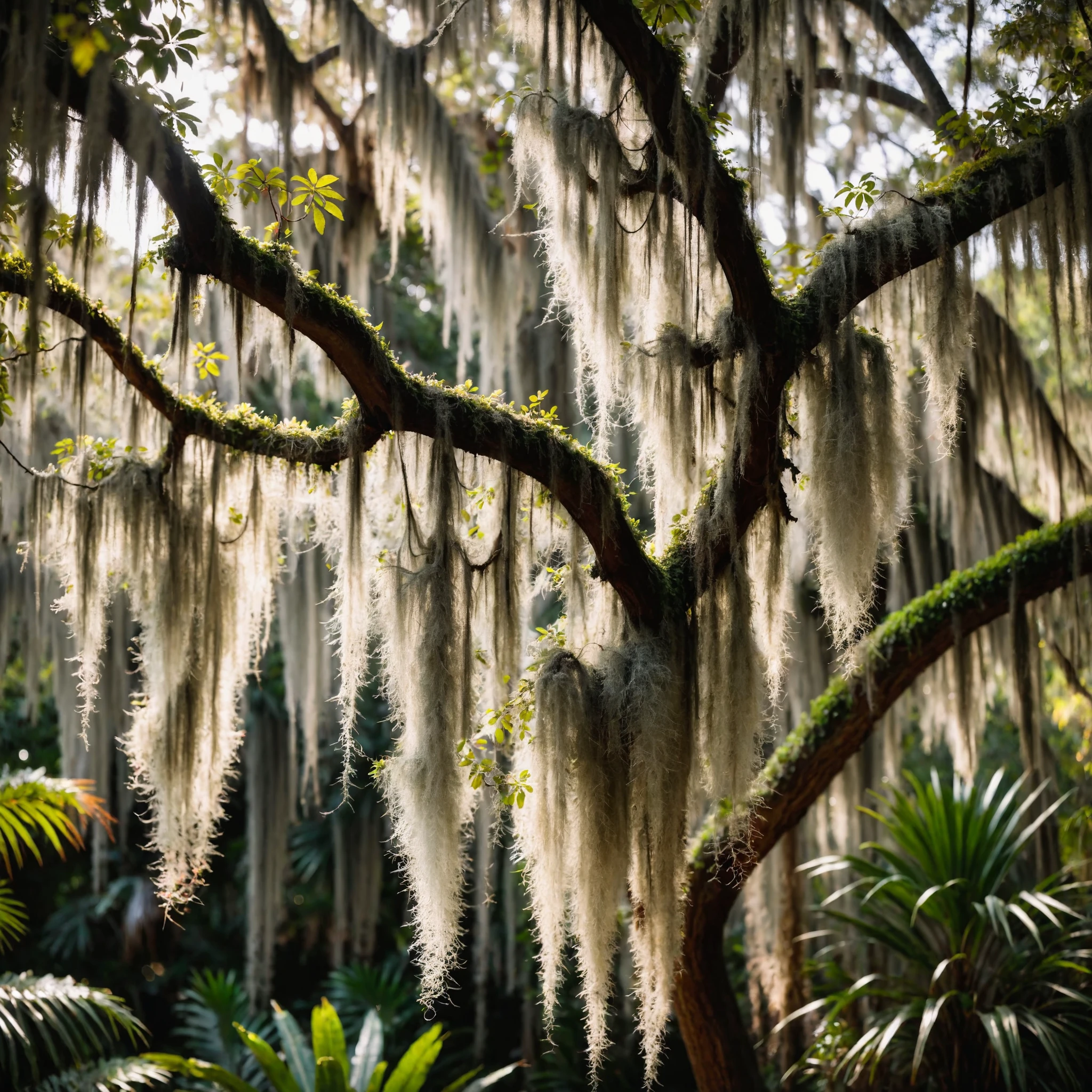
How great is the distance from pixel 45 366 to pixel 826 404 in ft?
8.51

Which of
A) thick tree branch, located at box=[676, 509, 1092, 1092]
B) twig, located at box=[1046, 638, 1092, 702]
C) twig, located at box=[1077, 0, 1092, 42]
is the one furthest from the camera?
twig, located at box=[1046, 638, 1092, 702]

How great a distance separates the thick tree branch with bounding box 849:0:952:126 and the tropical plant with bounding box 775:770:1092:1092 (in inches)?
130

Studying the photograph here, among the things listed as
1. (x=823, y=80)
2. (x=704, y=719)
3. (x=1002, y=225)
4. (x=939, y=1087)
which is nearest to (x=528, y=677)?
(x=704, y=719)

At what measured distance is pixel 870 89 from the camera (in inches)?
234

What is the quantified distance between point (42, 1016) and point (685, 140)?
14.3ft

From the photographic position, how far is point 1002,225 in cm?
382

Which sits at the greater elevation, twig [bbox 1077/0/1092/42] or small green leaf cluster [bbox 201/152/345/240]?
twig [bbox 1077/0/1092/42]

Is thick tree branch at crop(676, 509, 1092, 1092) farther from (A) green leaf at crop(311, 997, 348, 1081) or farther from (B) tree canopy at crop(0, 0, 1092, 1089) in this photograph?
(A) green leaf at crop(311, 997, 348, 1081)

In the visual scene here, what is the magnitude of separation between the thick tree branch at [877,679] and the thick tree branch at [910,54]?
77.5 inches

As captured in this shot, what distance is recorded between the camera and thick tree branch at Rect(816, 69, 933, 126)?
5520 mm

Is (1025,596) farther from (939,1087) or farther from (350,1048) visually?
(350,1048)

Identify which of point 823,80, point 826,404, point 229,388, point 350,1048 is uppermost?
point 823,80

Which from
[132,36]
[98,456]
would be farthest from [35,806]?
[132,36]

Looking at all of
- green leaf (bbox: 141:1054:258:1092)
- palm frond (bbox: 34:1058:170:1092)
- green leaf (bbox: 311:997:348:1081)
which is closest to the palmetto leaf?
palm frond (bbox: 34:1058:170:1092)
